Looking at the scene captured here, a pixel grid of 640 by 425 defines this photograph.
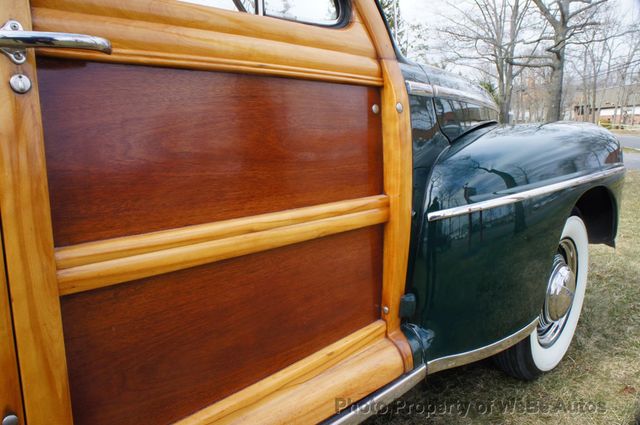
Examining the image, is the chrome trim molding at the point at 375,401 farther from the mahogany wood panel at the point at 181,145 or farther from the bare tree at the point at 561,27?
the bare tree at the point at 561,27

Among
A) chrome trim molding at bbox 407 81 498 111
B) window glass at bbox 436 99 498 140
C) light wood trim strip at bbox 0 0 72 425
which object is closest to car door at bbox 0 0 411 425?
light wood trim strip at bbox 0 0 72 425

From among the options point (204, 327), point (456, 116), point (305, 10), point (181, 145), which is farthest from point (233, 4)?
point (456, 116)

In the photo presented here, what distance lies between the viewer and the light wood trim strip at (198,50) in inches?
29.6

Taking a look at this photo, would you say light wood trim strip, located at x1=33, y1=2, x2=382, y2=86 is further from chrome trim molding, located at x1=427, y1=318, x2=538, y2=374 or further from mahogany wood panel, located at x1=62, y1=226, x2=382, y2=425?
chrome trim molding, located at x1=427, y1=318, x2=538, y2=374

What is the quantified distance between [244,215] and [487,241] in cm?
89

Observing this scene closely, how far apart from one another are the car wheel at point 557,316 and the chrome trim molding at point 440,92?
2.50 feet

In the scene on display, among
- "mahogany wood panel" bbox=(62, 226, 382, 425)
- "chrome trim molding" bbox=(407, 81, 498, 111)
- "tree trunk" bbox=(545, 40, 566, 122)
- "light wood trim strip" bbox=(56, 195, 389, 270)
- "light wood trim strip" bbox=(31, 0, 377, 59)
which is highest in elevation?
"tree trunk" bbox=(545, 40, 566, 122)

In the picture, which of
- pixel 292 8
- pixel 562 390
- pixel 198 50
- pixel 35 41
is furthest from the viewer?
pixel 562 390

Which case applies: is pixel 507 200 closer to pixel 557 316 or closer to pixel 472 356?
pixel 472 356

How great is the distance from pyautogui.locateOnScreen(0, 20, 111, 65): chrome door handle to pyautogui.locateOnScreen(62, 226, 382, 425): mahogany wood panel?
1.47 feet

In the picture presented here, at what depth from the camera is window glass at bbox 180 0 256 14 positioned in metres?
0.97

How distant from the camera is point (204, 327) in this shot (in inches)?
38.9

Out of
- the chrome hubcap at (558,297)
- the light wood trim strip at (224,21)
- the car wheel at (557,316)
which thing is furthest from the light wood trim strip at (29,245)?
the chrome hubcap at (558,297)

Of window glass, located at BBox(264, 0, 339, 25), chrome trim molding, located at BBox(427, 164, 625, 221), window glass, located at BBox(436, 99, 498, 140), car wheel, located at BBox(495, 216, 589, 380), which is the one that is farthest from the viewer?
car wheel, located at BBox(495, 216, 589, 380)
